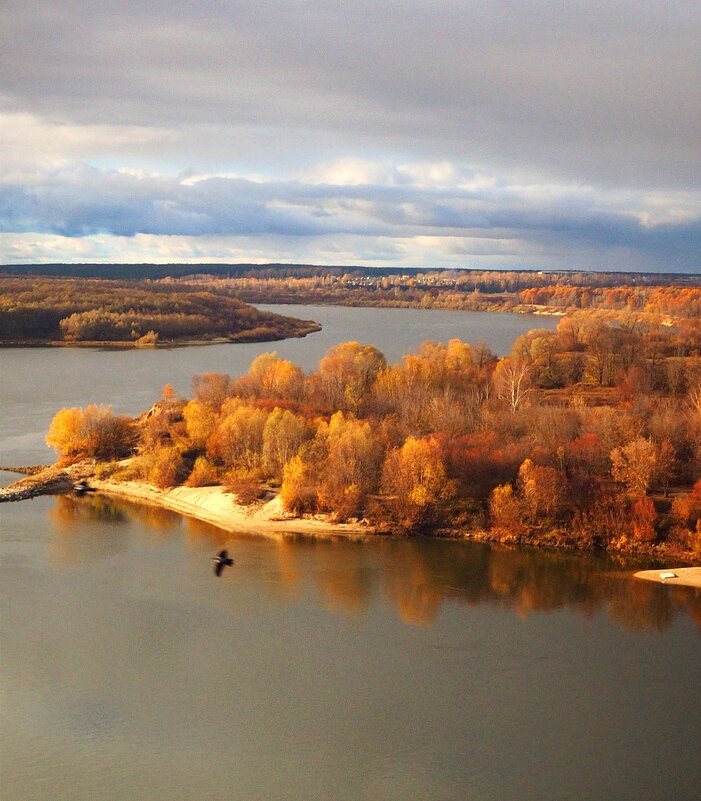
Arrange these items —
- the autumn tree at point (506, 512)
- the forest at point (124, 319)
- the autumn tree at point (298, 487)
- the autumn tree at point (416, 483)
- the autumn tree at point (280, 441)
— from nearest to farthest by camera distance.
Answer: the autumn tree at point (506, 512)
the autumn tree at point (416, 483)
the autumn tree at point (298, 487)
the autumn tree at point (280, 441)
the forest at point (124, 319)

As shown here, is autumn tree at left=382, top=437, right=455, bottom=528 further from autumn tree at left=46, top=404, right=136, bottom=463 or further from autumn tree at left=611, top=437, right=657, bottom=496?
autumn tree at left=46, top=404, right=136, bottom=463

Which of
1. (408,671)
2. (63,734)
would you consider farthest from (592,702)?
(63,734)

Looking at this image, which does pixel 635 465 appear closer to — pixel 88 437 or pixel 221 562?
pixel 221 562

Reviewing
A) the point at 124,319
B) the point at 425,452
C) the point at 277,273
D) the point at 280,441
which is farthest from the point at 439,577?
the point at 277,273

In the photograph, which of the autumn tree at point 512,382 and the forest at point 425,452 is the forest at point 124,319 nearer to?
the autumn tree at point 512,382

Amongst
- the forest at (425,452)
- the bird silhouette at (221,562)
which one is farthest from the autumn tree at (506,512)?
the bird silhouette at (221,562)

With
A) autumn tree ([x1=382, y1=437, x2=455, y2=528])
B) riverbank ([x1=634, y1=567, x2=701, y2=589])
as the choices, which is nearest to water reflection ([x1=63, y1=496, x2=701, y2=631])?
riverbank ([x1=634, y1=567, x2=701, y2=589])
